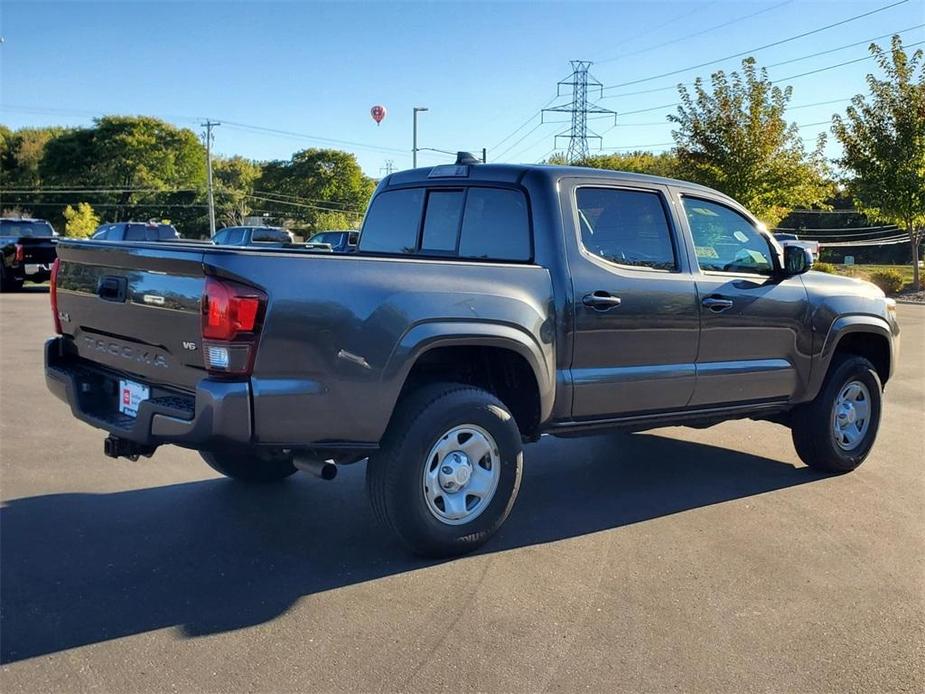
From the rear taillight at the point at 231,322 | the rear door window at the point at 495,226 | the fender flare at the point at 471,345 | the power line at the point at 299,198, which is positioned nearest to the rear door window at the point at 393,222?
the rear door window at the point at 495,226

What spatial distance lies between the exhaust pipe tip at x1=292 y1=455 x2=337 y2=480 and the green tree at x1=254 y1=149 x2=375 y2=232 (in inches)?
3401

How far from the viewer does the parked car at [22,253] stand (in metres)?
19.9

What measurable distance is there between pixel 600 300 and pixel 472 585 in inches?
66.2

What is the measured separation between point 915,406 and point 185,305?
7507 mm

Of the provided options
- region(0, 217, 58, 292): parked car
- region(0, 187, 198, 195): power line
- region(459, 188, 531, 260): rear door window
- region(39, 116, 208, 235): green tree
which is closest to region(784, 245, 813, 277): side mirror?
region(459, 188, 531, 260): rear door window

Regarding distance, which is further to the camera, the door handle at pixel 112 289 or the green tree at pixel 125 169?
the green tree at pixel 125 169

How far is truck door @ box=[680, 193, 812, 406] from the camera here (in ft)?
16.5

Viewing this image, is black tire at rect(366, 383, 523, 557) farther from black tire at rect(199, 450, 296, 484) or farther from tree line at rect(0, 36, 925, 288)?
tree line at rect(0, 36, 925, 288)

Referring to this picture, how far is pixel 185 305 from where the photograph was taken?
3531 millimetres

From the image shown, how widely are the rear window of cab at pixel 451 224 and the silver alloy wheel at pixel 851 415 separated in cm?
279

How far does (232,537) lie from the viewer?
14.1 ft

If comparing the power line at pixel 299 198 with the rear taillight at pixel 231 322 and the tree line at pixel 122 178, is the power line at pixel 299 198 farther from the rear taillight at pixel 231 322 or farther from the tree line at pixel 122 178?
the rear taillight at pixel 231 322

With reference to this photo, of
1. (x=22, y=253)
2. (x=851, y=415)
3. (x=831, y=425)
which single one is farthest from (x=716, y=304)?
(x=22, y=253)

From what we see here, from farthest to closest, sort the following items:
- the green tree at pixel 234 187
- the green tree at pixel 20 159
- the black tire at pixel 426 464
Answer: the green tree at pixel 234 187 < the green tree at pixel 20 159 < the black tire at pixel 426 464
